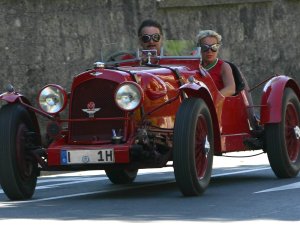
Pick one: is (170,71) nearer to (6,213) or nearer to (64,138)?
(64,138)

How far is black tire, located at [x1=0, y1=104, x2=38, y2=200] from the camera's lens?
10430 mm

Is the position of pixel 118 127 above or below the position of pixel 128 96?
below

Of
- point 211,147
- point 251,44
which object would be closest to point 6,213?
point 211,147

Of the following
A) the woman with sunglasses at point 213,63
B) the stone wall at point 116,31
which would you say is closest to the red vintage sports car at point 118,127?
the woman with sunglasses at point 213,63

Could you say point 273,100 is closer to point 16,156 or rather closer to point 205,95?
point 205,95

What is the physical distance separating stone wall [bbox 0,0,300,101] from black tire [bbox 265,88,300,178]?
242 inches

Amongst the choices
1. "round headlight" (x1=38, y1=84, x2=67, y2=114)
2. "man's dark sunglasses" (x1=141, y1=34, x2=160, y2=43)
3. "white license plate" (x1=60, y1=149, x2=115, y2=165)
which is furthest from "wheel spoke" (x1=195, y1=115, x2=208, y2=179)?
"man's dark sunglasses" (x1=141, y1=34, x2=160, y2=43)

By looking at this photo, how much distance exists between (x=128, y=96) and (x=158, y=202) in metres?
1.07

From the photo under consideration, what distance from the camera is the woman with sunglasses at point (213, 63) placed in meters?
12.4

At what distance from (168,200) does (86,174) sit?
469cm

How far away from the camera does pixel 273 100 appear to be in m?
12.2

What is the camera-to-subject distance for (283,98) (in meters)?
12.4

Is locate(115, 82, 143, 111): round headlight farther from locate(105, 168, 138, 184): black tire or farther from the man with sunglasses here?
locate(105, 168, 138, 184): black tire

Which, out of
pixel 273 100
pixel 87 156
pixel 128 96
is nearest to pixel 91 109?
pixel 128 96
